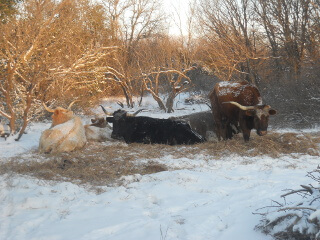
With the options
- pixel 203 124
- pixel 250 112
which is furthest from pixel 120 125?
pixel 250 112

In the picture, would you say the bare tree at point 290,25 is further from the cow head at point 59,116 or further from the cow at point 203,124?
the cow head at point 59,116

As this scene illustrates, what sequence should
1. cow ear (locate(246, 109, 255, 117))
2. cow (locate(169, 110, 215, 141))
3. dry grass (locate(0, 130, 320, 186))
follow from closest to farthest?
dry grass (locate(0, 130, 320, 186))
cow ear (locate(246, 109, 255, 117))
cow (locate(169, 110, 215, 141))

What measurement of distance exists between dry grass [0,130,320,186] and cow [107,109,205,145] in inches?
19.3

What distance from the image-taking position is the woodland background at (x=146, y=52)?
32.8 feet

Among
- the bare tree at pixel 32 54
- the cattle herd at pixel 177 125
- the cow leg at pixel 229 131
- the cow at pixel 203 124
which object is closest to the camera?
the cattle herd at pixel 177 125

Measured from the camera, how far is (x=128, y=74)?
64.0 ft

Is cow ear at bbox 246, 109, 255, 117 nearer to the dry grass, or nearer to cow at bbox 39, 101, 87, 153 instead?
the dry grass

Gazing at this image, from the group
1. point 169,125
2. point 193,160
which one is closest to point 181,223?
point 193,160

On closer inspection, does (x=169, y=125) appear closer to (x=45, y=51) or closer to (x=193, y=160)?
(x=193, y=160)

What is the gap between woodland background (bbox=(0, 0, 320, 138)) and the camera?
10.0m

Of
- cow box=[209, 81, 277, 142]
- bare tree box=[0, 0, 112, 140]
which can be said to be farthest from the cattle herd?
bare tree box=[0, 0, 112, 140]

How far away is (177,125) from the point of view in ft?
31.6

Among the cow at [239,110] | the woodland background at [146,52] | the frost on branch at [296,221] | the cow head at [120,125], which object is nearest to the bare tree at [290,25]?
the woodland background at [146,52]

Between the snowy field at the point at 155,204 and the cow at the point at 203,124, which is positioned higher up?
the cow at the point at 203,124
